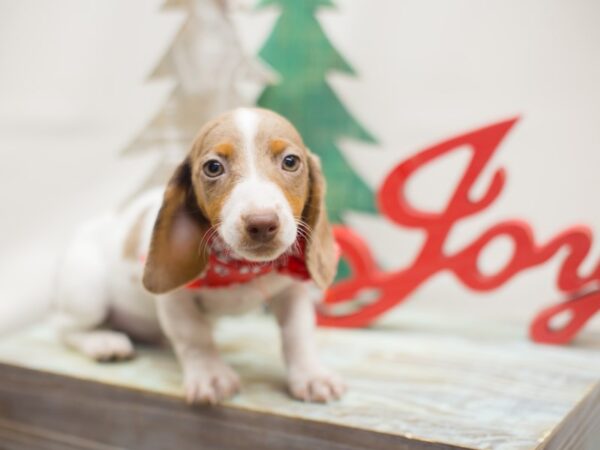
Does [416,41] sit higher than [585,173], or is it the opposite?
[416,41]

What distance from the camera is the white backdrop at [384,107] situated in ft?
6.31

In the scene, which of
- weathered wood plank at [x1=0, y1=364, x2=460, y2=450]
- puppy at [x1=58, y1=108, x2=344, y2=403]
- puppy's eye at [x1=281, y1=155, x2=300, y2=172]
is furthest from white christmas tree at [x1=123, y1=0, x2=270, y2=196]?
puppy's eye at [x1=281, y1=155, x2=300, y2=172]

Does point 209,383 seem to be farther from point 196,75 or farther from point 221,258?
point 196,75

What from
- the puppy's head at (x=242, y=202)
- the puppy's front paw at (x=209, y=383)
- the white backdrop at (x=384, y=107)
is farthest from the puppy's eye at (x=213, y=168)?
the white backdrop at (x=384, y=107)

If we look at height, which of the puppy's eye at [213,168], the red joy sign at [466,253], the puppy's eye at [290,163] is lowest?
the red joy sign at [466,253]

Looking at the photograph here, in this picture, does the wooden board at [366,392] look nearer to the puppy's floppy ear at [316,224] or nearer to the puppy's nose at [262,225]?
the puppy's floppy ear at [316,224]

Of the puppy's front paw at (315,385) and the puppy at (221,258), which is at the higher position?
the puppy at (221,258)

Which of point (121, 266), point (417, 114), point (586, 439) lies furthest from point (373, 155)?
point (586, 439)

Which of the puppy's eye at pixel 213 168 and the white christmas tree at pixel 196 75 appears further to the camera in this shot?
the white christmas tree at pixel 196 75

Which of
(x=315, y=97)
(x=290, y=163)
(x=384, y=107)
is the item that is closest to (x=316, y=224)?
(x=290, y=163)

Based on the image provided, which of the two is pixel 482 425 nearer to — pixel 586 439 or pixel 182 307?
pixel 586 439

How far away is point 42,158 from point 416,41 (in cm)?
100

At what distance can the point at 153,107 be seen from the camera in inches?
84.2

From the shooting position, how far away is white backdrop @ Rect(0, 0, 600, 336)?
1923 millimetres
